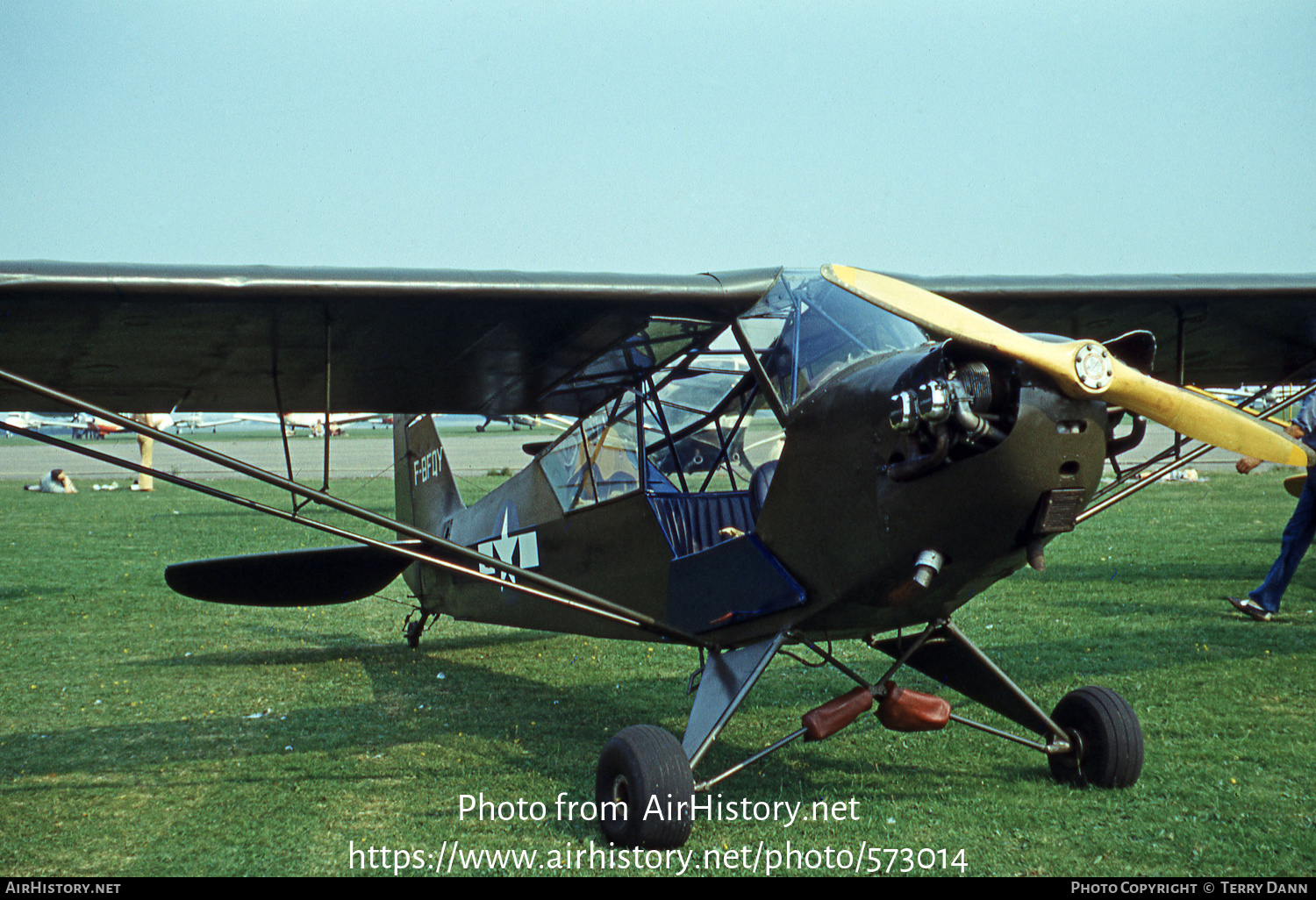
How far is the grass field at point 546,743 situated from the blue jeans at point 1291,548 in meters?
0.26

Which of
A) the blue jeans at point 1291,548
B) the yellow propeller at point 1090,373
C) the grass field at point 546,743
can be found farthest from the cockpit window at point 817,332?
the blue jeans at point 1291,548

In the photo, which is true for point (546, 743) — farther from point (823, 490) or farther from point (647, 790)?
point (823, 490)

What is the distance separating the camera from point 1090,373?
3.07 meters

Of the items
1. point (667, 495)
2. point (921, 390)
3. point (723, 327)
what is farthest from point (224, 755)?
point (921, 390)

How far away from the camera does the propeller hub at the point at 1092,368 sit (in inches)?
120

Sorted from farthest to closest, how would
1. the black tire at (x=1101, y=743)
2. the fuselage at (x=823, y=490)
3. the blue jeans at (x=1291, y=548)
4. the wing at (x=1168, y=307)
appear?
the blue jeans at (x=1291, y=548) < the wing at (x=1168, y=307) < the black tire at (x=1101, y=743) < the fuselage at (x=823, y=490)

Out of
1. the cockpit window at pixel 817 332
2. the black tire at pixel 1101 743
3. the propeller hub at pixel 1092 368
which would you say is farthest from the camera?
the black tire at pixel 1101 743

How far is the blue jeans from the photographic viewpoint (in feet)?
25.2

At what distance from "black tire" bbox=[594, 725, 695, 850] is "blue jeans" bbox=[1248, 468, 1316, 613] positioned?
6.07 metres

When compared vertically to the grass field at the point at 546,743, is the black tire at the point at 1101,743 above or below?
above

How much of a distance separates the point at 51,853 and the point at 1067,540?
12365 millimetres

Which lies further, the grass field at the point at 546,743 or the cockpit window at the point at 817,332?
the cockpit window at the point at 817,332

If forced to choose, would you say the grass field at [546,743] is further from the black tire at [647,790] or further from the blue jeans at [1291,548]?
the blue jeans at [1291,548]
